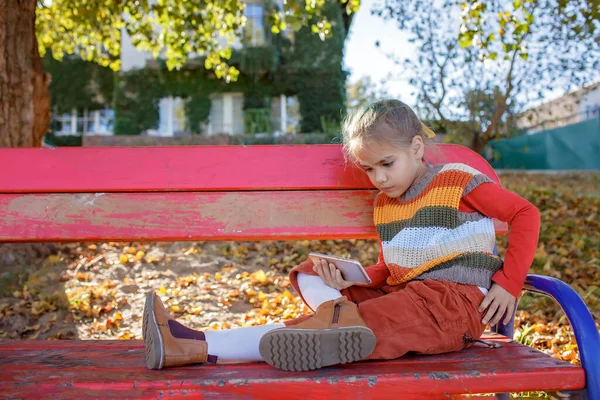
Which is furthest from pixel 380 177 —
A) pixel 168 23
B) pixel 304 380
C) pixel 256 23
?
pixel 256 23

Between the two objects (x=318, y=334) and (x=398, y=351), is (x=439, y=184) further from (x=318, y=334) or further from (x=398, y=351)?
(x=318, y=334)

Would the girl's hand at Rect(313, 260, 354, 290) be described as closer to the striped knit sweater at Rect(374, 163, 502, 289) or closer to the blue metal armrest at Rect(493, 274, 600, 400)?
the striped knit sweater at Rect(374, 163, 502, 289)

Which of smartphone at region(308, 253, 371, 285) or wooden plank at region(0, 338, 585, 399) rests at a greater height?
smartphone at region(308, 253, 371, 285)

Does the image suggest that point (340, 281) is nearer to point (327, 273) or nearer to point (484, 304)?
point (327, 273)

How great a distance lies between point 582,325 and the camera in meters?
1.80

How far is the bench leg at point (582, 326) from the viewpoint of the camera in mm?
1673

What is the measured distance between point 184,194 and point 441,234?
98cm

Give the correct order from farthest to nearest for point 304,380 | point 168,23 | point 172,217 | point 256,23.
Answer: point 256,23, point 168,23, point 172,217, point 304,380

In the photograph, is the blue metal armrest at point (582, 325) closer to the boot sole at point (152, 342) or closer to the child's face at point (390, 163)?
the child's face at point (390, 163)

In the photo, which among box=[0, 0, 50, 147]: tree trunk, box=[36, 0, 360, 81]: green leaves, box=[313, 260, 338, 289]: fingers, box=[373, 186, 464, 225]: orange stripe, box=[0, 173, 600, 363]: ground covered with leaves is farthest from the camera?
box=[36, 0, 360, 81]: green leaves

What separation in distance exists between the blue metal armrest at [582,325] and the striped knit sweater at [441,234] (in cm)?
19

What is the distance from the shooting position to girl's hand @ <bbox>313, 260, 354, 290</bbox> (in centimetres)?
230

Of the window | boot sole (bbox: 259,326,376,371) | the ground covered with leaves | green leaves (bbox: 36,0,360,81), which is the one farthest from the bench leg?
the window

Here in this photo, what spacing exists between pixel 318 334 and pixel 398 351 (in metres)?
0.29
